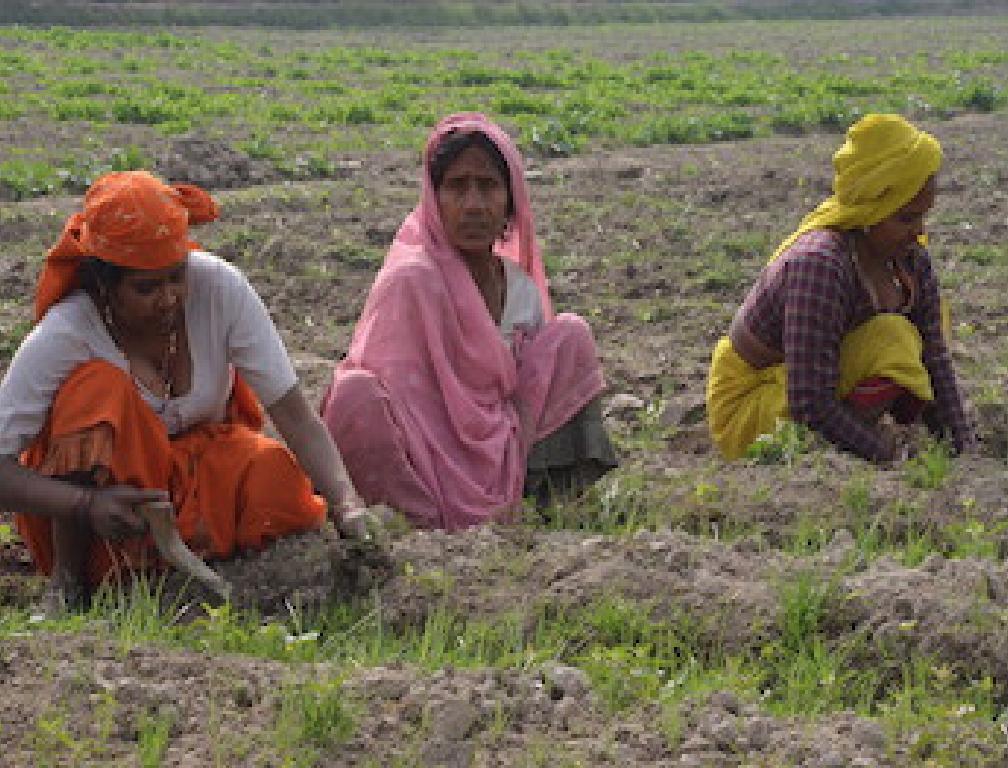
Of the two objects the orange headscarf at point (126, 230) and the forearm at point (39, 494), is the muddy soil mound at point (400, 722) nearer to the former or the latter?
the forearm at point (39, 494)

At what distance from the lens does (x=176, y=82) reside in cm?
1780

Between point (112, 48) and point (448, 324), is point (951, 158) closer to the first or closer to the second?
point (448, 324)

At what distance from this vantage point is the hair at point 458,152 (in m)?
4.80

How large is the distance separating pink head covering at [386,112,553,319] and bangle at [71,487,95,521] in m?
1.29

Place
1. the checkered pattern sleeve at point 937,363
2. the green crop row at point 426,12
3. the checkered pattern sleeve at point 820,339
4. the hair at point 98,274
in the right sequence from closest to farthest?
the hair at point 98,274 → the checkered pattern sleeve at point 820,339 → the checkered pattern sleeve at point 937,363 → the green crop row at point 426,12

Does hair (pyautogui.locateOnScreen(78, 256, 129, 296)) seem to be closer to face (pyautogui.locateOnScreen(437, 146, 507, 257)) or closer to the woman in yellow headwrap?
face (pyautogui.locateOnScreen(437, 146, 507, 257))

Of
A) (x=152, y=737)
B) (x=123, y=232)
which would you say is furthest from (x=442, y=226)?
(x=152, y=737)

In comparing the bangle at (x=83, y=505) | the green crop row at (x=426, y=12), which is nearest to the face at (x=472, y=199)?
the bangle at (x=83, y=505)

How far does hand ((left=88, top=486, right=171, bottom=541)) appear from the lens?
3996 mm

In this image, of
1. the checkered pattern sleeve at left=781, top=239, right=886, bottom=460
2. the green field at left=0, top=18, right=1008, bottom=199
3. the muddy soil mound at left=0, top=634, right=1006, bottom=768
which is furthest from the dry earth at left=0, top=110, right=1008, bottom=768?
the green field at left=0, top=18, right=1008, bottom=199

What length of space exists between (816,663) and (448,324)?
168cm

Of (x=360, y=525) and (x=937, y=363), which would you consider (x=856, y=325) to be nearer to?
(x=937, y=363)

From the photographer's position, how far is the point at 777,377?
5.36 meters

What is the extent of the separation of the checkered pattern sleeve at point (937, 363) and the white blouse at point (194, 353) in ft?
6.93
